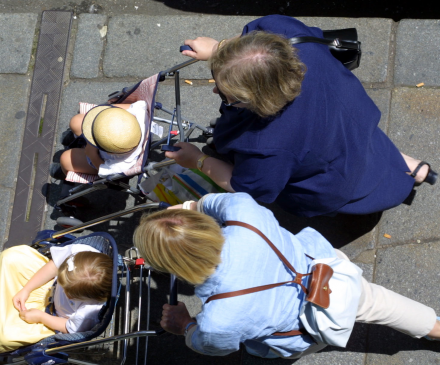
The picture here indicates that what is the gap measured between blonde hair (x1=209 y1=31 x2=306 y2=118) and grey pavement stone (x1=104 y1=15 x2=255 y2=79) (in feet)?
6.12

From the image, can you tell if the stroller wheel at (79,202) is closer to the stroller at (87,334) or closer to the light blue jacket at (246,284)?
the stroller at (87,334)

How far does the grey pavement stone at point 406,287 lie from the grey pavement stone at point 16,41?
3.51 metres

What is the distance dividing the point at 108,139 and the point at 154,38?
165 centimetres

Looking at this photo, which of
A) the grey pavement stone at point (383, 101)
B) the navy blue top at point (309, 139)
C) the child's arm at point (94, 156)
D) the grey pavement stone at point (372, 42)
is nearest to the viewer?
the navy blue top at point (309, 139)

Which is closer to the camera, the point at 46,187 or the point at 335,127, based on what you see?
the point at 335,127

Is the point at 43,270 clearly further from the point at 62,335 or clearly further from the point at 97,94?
the point at 97,94

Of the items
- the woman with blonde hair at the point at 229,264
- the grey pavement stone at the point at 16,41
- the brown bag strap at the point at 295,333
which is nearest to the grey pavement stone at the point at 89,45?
the grey pavement stone at the point at 16,41

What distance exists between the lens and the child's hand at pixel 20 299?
8.70ft

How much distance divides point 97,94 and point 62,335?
2073 mm

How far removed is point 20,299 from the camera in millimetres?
2656

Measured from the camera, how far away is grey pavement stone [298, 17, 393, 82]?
3.43m

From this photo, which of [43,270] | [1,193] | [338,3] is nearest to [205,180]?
[43,270]

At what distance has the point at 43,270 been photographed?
2684 millimetres

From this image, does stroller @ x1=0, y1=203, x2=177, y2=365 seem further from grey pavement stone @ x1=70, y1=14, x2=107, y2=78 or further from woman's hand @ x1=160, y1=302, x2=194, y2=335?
grey pavement stone @ x1=70, y1=14, x2=107, y2=78
